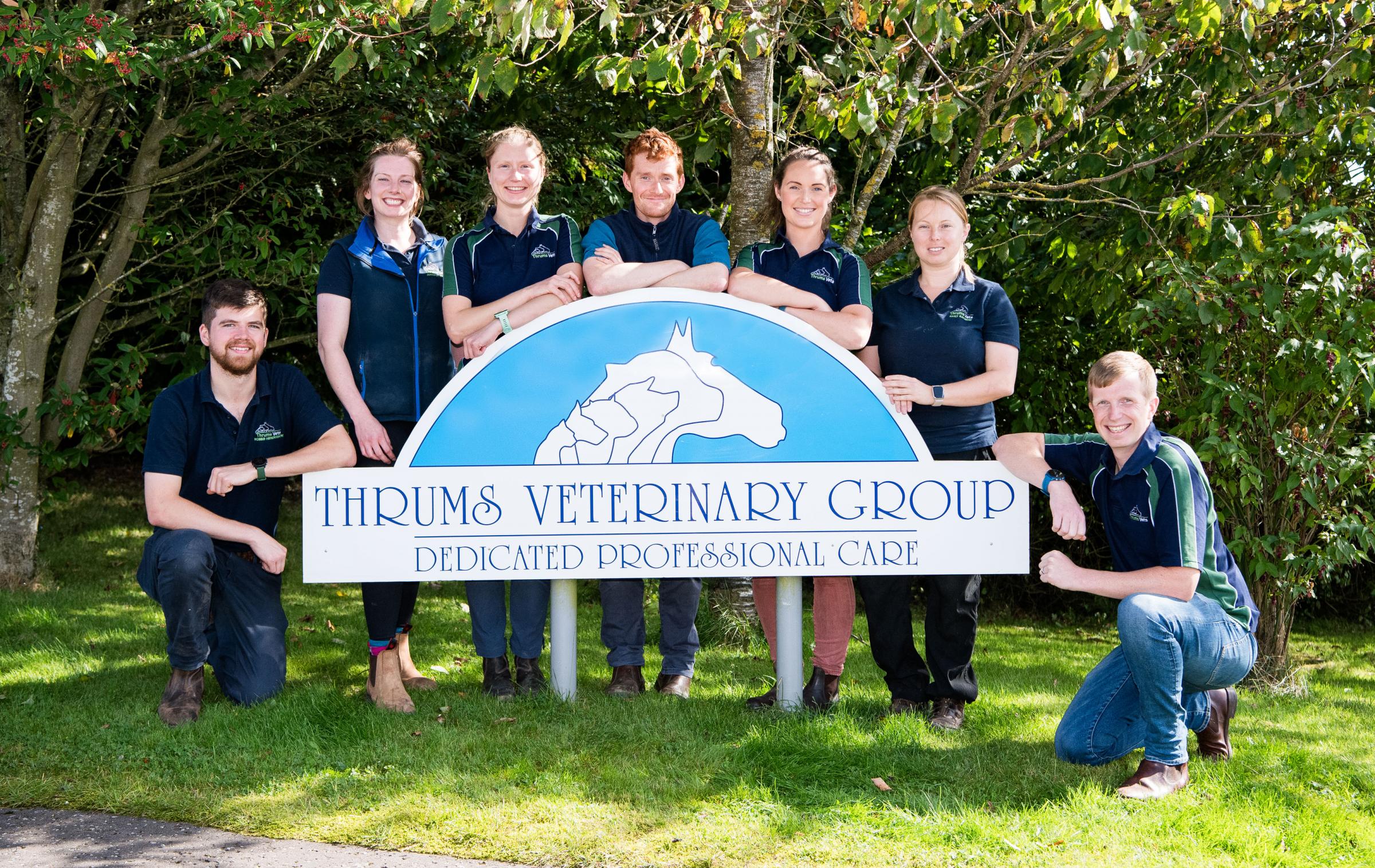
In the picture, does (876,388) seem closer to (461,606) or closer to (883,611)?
(883,611)

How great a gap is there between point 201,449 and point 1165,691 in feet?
10.8

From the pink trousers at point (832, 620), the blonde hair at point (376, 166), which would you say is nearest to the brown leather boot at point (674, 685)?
the pink trousers at point (832, 620)

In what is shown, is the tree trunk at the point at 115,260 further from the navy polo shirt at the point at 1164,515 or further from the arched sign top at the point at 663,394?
the navy polo shirt at the point at 1164,515

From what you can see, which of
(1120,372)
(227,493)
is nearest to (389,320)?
(227,493)

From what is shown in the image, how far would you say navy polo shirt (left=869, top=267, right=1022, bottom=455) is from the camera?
159 inches

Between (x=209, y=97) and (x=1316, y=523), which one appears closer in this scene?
(x=1316, y=523)

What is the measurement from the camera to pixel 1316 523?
17.1ft

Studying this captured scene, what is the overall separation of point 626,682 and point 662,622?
0.90 ft

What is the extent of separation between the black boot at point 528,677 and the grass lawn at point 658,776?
0.37 feet

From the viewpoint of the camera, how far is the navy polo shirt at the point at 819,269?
13.6ft

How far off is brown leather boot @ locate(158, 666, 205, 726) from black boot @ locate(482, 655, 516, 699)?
3.21 ft

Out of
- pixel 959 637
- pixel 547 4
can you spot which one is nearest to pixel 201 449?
pixel 547 4

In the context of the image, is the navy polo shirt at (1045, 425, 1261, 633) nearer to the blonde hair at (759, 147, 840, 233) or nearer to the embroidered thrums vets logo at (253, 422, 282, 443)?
the blonde hair at (759, 147, 840, 233)

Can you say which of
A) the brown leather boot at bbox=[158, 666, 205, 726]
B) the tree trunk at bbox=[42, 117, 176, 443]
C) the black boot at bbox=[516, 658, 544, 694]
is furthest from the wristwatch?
the tree trunk at bbox=[42, 117, 176, 443]
